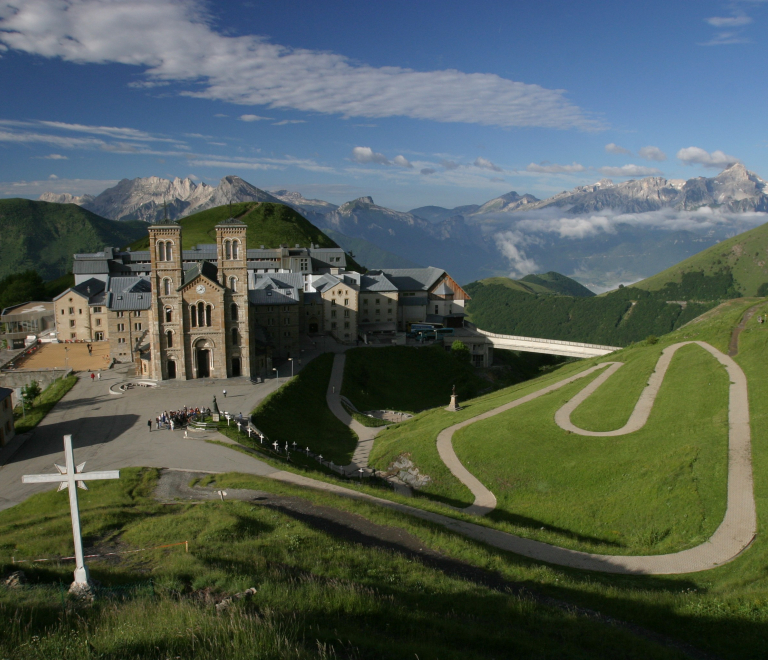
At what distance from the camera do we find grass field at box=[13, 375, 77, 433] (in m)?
56.7

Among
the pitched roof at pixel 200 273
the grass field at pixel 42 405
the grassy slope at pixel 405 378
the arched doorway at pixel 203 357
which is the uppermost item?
the pitched roof at pixel 200 273

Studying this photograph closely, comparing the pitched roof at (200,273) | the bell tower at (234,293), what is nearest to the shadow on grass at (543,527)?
the bell tower at (234,293)

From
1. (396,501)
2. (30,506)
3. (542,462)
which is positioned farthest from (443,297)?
(30,506)

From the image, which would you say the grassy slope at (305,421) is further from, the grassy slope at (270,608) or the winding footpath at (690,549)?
the grassy slope at (270,608)

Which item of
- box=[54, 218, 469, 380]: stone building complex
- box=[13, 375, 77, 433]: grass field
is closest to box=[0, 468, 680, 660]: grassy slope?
box=[13, 375, 77, 433]: grass field

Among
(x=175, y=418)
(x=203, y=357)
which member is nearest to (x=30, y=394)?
(x=203, y=357)

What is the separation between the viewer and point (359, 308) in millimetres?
118250

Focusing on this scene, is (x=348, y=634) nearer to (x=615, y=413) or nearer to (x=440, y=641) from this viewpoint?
(x=440, y=641)

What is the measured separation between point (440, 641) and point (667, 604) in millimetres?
11648

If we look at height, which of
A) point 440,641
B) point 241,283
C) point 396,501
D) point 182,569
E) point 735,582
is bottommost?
point 396,501

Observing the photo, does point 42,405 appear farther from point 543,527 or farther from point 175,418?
point 543,527

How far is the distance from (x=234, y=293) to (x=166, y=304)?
29.9 feet

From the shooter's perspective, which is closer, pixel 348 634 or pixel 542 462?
pixel 348 634

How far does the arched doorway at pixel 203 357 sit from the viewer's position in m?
74.4
